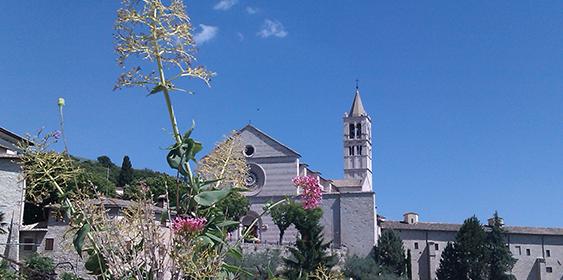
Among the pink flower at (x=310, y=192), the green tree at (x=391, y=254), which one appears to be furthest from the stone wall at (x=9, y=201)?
the green tree at (x=391, y=254)

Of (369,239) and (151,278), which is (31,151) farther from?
(369,239)

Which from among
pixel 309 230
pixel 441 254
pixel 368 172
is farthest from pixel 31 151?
pixel 368 172

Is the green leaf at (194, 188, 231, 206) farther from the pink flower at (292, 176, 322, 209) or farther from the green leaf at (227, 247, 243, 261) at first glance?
the pink flower at (292, 176, 322, 209)

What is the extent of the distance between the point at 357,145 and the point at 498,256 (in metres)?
21.1

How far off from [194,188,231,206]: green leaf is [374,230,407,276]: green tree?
130 ft

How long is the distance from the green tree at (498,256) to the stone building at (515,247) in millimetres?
3231

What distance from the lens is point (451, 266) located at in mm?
42125

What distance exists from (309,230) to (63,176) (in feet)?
103

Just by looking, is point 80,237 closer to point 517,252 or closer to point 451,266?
point 451,266

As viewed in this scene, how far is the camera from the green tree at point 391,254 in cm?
4109

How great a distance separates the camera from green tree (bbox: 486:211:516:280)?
41.6m

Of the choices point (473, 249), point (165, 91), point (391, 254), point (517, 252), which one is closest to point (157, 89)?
point (165, 91)

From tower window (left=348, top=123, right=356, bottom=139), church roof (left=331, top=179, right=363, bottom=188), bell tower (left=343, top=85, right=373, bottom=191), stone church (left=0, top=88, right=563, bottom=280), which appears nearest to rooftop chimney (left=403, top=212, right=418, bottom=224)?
stone church (left=0, top=88, right=563, bottom=280)

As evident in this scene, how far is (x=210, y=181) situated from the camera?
231cm
